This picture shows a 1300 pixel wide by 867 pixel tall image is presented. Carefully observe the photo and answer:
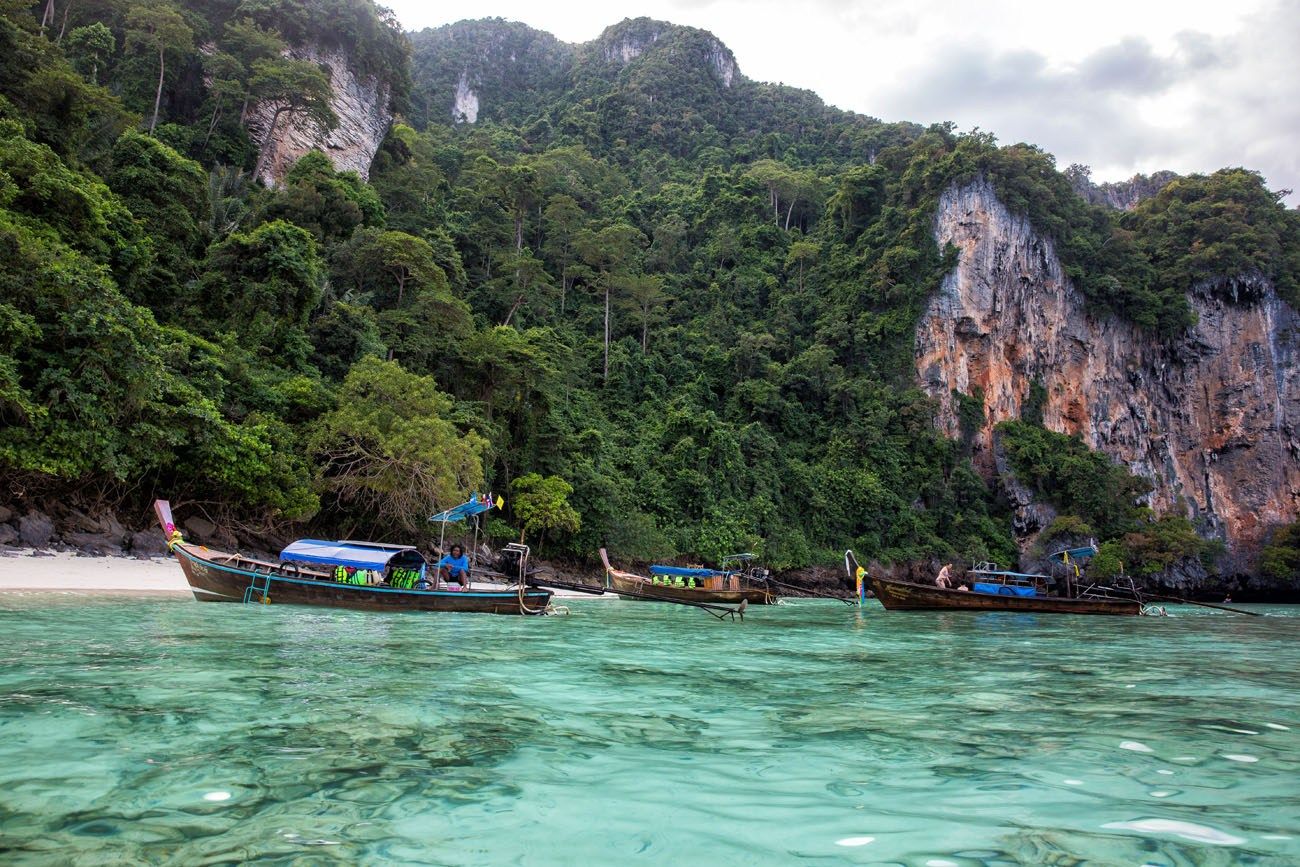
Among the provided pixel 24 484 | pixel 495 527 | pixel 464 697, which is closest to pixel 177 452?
pixel 24 484

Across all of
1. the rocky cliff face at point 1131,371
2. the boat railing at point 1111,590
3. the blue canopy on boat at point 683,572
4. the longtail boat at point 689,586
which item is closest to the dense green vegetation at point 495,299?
the rocky cliff face at point 1131,371

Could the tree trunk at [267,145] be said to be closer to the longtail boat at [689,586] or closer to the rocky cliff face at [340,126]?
the rocky cliff face at [340,126]

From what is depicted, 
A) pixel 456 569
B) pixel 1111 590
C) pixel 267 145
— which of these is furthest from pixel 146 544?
pixel 1111 590

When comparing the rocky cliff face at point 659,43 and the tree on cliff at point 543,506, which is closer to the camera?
the tree on cliff at point 543,506

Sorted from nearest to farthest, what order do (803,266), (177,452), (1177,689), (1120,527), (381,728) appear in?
(381,728)
(1177,689)
(177,452)
(1120,527)
(803,266)

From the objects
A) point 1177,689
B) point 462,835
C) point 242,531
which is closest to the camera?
point 462,835

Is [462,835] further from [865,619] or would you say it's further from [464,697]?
[865,619]

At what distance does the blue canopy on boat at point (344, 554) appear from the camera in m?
13.4

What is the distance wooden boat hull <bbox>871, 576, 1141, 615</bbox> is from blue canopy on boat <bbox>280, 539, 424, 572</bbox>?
1240 cm

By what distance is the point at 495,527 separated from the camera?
2603 cm

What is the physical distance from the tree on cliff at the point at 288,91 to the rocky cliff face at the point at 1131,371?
35.6 metres

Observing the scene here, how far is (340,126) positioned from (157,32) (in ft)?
27.7

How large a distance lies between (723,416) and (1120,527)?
23821 mm

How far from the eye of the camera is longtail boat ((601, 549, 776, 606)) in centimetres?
2034
